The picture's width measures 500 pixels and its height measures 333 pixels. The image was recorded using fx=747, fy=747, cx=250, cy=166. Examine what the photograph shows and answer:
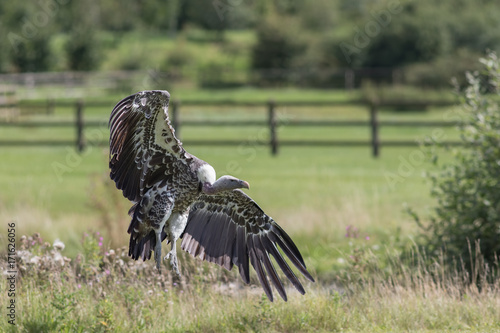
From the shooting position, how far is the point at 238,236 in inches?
275

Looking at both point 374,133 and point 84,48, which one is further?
point 84,48

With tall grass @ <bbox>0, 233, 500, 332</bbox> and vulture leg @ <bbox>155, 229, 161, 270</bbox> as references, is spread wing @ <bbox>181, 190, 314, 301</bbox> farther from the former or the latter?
tall grass @ <bbox>0, 233, 500, 332</bbox>

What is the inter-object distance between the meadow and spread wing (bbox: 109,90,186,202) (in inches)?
58.5

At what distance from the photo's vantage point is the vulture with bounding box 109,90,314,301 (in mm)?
6234

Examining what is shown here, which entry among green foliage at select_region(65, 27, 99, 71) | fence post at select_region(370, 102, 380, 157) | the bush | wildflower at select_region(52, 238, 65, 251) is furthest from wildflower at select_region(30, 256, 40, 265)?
green foliage at select_region(65, 27, 99, 71)

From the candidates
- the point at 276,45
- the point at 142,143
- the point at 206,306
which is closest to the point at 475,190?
the point at 206,306

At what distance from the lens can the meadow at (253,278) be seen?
25.2 ft

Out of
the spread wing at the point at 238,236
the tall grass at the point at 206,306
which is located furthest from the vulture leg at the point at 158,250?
the tall grass at the point at 206,306

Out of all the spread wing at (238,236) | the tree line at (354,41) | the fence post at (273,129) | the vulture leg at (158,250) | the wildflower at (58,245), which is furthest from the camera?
the tree line at (354,41)

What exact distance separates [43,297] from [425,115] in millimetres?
32037

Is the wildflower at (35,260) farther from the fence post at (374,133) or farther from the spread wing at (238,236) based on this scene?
the fence post at (374,133)

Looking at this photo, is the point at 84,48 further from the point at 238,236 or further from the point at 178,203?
the point at 178,203

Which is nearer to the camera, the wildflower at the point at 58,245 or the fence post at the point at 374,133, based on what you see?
the wildflower at the point at 58,245

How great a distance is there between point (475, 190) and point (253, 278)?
3.15 m
